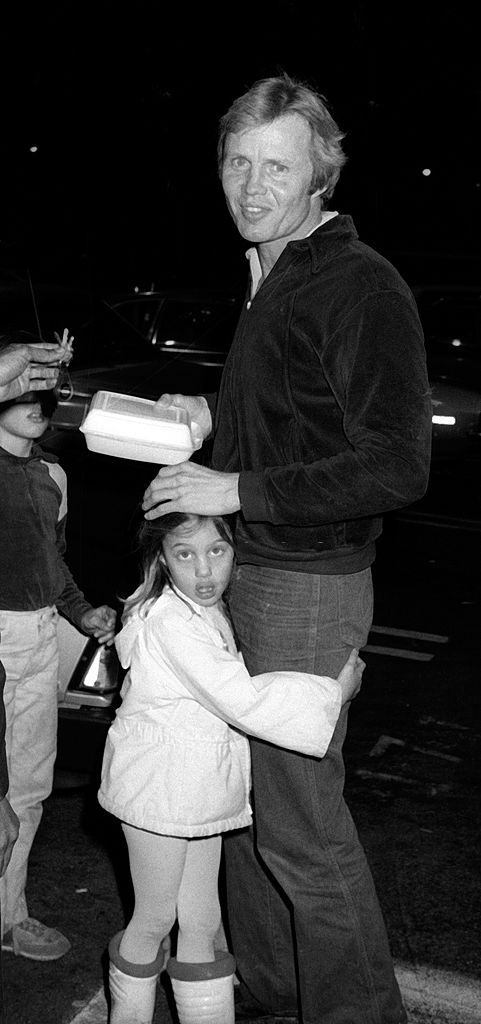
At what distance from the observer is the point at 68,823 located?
4.20 metres

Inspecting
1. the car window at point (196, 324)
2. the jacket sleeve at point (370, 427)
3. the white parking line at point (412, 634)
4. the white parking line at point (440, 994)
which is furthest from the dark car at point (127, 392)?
the white parking line at point (412, 634)

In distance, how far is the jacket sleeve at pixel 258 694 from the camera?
2.57m

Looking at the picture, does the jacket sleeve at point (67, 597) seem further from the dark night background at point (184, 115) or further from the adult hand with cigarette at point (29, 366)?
the dark night background at point (184, 115)

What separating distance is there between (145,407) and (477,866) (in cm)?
221

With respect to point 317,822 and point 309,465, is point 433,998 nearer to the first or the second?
point 317,822

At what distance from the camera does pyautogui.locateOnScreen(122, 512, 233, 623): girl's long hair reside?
8.78 feet

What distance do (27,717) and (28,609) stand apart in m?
0.28

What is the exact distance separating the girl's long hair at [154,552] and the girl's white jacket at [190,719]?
0.04 m

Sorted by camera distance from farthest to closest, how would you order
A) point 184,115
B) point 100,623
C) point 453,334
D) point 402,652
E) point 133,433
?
1. point 184,115
2. point 453,334
3. point 402,652
4. point 100,623
5. point 133,433

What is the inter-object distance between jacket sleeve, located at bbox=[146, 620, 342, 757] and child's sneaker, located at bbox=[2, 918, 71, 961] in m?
1.07

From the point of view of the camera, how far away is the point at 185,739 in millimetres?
2664

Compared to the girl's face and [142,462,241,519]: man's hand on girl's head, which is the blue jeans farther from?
[142,462,241,519]: man's hand on girl's head

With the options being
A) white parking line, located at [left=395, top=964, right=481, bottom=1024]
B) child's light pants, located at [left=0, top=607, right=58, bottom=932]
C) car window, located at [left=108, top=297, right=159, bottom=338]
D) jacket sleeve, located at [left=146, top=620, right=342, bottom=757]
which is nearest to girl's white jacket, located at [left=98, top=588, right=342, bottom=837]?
jacket sleeve, located at [left=146, top=620, right=342, bottom=757]

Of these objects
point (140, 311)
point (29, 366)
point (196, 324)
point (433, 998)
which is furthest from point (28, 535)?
point (140, 311)
